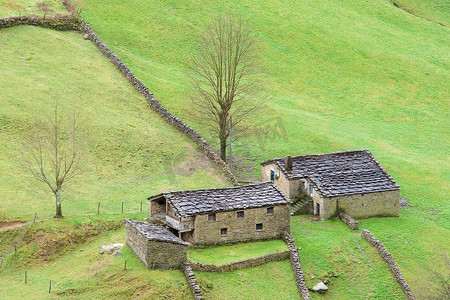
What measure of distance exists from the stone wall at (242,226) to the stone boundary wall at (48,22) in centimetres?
4793

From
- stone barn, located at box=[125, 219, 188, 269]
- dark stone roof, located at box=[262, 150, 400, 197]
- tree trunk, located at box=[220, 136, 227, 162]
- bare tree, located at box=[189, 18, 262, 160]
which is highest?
bare tree, located at box=[189, 18, 262, 160]

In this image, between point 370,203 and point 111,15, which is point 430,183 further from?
point 111,15

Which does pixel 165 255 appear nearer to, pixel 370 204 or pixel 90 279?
pixel 90 279

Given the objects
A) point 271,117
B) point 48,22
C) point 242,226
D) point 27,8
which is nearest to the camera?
point 242,226

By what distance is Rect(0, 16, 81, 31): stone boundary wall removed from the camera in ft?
284

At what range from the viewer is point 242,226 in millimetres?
52500

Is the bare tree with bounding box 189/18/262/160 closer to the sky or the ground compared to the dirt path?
closer to the sky

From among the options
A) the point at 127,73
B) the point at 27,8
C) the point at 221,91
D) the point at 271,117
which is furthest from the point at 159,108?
the point at 27,8

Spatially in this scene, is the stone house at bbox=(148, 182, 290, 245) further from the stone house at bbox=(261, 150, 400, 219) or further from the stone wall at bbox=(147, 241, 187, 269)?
the stone house at bbox=(261, 150, 400, 219)

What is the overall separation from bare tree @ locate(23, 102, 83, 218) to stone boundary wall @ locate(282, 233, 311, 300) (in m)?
19.1

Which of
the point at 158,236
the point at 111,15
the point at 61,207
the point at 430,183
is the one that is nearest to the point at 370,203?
the point at 430,183

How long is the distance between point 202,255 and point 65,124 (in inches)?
1021

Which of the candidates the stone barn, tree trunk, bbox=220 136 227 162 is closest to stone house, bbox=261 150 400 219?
tree trunk, bbox=220 136 227 162

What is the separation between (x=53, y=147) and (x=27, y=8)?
34.7m
